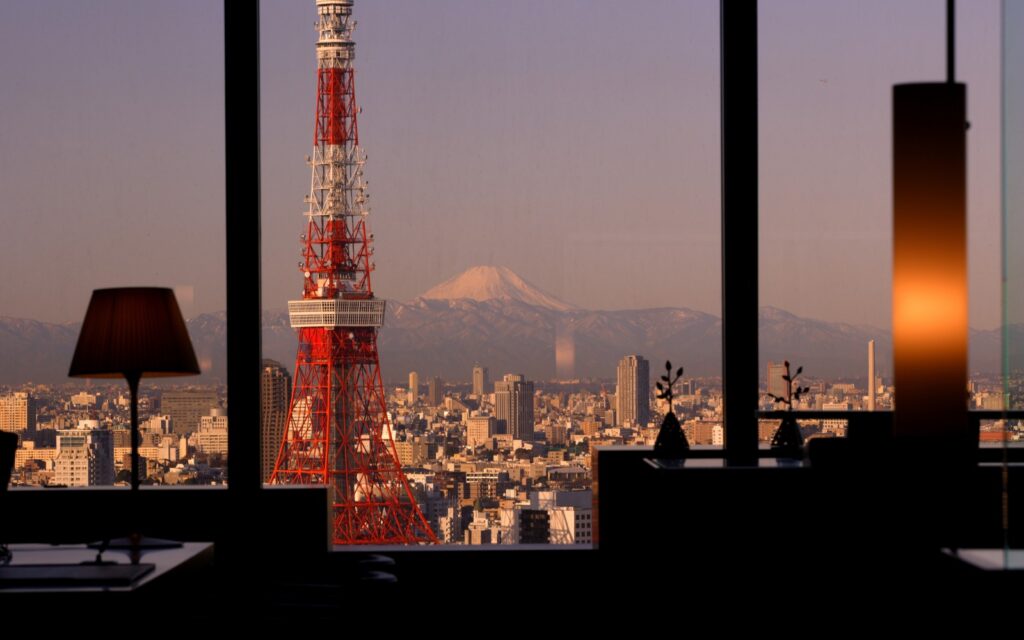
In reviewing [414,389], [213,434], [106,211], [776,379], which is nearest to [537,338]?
[414,389]

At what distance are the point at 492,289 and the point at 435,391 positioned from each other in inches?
18.2

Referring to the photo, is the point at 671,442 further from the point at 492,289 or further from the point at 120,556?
the point at 120,556

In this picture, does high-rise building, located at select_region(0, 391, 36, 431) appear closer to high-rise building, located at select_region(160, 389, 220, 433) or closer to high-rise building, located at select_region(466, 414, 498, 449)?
high-rise building, located at select_region(160, 389, 220, 433)

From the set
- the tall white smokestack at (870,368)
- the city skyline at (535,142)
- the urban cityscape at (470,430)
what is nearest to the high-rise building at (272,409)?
the urban cityscape at (470,430)

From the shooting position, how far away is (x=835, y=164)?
459cm

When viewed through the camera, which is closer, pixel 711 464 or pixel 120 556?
pixel 120 556

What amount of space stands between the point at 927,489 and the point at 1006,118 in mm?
828

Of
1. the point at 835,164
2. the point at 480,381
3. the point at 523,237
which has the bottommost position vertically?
the point at 480,381

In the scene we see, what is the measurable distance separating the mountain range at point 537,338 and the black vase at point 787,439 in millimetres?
222

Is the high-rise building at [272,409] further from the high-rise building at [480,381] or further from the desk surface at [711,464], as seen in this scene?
the desk surface at [711,464]

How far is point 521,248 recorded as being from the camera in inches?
180

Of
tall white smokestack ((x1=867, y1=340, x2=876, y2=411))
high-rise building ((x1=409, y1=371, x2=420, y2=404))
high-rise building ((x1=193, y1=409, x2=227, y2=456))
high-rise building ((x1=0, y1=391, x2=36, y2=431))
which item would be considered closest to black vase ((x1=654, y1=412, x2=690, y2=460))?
tall white smokestack ((x1=867, y1=340, x2=876, y2=411))

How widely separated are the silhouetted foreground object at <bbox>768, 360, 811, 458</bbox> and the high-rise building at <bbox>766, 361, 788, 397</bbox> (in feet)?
0.04

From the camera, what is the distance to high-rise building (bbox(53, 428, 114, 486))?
436 cm
